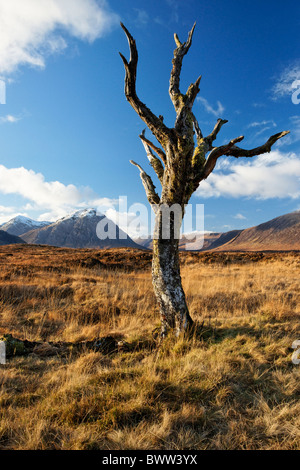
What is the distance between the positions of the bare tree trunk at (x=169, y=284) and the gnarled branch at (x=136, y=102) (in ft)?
5.81

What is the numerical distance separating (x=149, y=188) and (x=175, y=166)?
1.17 meters

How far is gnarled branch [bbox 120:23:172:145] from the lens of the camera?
4414 millimetres

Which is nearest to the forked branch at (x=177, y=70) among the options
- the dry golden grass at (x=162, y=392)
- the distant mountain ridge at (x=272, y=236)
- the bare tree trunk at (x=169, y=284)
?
the bare tree trunk at (x=169, y=284)

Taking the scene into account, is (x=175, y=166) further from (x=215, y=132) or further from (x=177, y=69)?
(x=177, y=69)

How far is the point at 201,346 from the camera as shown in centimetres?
417

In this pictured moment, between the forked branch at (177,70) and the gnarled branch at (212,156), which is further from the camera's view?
the forked branch at (177,70)

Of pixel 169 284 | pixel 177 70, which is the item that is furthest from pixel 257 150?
pixel 169 284

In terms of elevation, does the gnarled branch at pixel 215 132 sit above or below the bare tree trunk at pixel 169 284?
above

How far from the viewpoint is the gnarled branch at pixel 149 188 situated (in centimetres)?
538

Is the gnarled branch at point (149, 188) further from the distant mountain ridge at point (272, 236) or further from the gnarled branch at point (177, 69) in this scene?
the distant mountain ridge at point (272, 236)

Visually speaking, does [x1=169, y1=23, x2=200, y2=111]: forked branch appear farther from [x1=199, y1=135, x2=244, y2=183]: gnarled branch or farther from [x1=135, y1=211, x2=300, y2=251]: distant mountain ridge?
[x1=135, y1=211, x2=300, y2=251]: distant mountain ridge
